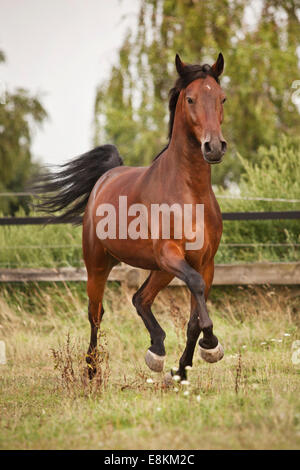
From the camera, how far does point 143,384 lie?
462cm

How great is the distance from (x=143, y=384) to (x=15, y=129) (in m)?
13.6

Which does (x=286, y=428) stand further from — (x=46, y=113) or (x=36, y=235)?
(x=46, y=113)

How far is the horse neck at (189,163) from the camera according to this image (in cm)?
426

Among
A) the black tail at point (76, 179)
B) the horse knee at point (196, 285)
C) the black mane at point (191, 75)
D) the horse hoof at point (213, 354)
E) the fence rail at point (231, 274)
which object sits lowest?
the horse hoof at point (213, 354)

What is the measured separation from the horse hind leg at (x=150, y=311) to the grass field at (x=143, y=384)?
0.79 ft

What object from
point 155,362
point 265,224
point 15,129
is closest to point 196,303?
point 155,362

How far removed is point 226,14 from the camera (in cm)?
1373

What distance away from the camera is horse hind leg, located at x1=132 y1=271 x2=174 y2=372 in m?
4.32

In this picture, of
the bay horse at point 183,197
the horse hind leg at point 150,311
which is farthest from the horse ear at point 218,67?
the horse hind leg at point 150,311

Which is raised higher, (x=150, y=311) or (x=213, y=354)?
(x=150, y=311)

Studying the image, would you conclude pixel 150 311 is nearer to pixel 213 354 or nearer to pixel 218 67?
pixel 213 354

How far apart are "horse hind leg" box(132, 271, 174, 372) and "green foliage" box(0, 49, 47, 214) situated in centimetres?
1192

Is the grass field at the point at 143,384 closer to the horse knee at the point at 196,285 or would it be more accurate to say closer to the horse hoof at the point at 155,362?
the horse hoof at the point at 155,362
